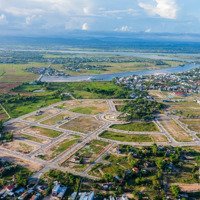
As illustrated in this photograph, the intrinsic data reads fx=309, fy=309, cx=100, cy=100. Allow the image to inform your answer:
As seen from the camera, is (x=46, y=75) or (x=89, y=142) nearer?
(x=89, y=142)

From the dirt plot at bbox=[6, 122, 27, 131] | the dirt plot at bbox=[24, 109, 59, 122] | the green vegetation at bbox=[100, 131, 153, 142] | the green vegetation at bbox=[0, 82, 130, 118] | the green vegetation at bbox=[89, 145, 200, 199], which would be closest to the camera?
the green vegetation at bbox=[89, 145, 200, 199]

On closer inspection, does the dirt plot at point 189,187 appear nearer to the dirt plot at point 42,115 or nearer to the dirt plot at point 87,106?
the dirt plot at point 87,106

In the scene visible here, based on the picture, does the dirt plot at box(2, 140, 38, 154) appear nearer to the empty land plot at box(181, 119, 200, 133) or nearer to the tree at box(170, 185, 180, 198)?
the tree at box(170, 185, 180, 198)

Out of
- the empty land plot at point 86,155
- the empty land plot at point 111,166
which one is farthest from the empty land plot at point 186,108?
the empty land plot at point 111,166

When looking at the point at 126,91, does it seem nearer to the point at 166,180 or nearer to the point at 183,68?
the point at 166,180

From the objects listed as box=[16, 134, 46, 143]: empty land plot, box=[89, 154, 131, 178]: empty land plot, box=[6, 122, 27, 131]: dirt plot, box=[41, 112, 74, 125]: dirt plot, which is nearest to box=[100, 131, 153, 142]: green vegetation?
box=[89, 154, 131, 178]: empty land plot

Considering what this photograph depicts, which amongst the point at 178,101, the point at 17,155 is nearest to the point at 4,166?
the point at 17,155

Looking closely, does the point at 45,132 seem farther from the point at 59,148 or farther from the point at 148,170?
the point at 148,170
